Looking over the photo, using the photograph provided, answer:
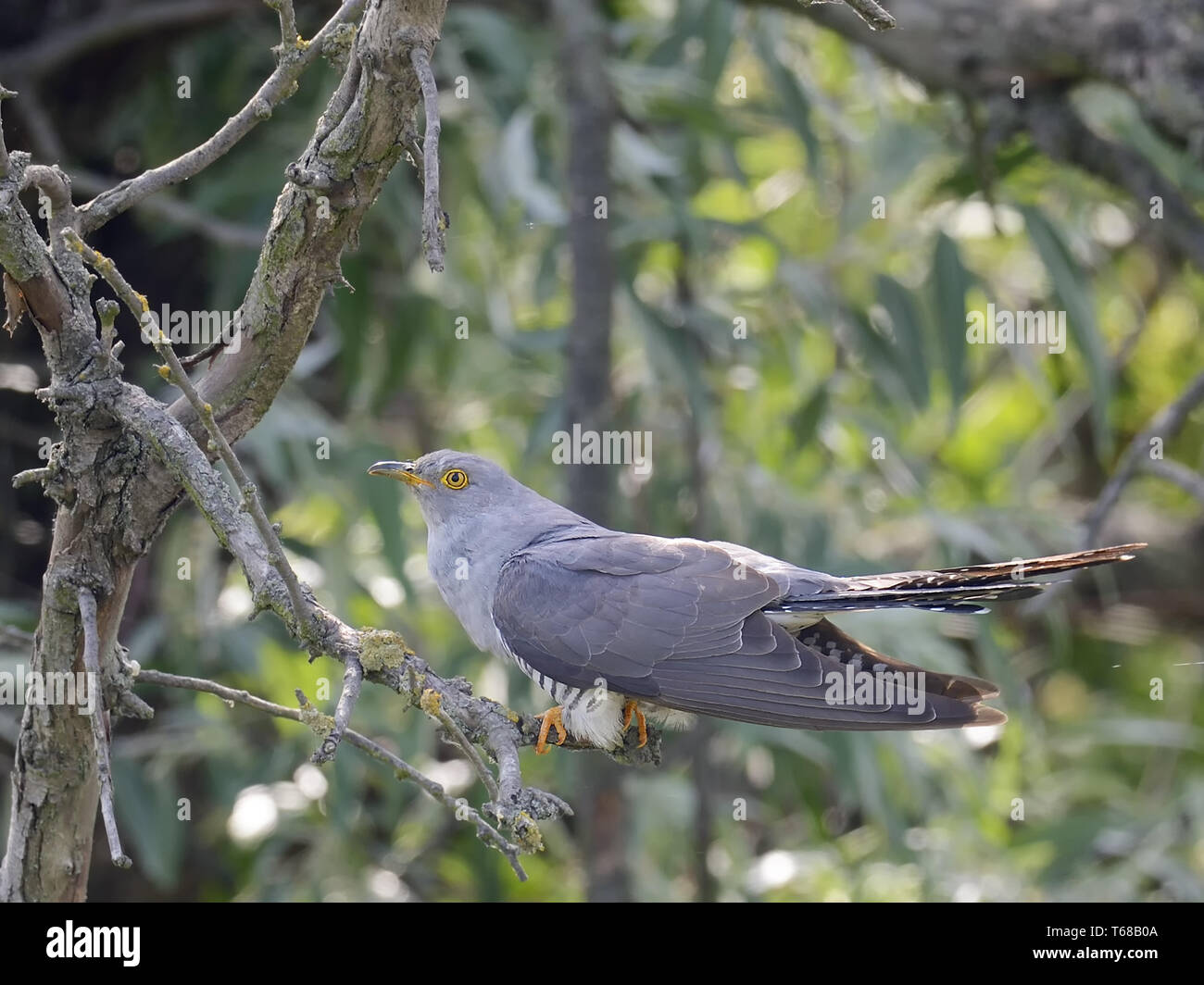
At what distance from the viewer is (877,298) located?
4910 millimetres

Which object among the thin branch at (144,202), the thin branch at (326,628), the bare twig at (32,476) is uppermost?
the thin branch at (144,202)

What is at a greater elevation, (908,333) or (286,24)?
(908,333)

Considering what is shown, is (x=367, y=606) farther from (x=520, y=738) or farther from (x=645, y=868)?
(x=520, y=738)

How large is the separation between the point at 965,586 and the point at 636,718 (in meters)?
0.78

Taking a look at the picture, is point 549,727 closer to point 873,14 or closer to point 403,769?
point 403,769

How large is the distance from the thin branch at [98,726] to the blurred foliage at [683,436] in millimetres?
2436

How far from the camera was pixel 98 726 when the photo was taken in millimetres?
1862

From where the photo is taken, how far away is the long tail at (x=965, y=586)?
2.08m

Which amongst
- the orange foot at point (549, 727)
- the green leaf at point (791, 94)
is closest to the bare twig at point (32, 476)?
the orange foot at point (549, 727)

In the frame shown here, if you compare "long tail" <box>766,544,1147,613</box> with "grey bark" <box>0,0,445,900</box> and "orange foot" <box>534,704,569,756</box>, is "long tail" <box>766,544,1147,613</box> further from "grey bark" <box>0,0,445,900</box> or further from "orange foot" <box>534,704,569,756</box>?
"grey bark" <box>0,0,445,900</box>

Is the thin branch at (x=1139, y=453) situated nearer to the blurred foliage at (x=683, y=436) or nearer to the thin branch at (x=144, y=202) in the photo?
the blurred foliage at (x=683, y=436)

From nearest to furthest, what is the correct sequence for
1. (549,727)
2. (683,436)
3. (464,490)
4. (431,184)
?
(431,184)
(549,727)
(464,490)
(683,436)

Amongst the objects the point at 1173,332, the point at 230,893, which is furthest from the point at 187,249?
the point at 1173,332

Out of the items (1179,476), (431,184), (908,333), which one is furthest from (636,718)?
(908,333)
